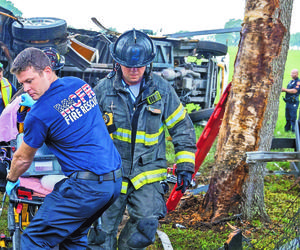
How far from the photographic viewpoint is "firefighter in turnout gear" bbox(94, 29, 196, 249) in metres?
3.45

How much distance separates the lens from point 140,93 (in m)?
3.52

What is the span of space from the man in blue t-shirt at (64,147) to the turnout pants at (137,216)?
0.51m

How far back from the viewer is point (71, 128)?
283 centimetres

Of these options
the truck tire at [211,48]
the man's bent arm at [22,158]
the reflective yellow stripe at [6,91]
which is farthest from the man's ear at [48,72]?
the truck tire at [211,48]

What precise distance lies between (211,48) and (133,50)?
32.2 ft

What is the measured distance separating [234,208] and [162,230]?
863mm

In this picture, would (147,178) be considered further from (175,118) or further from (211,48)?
(211,48)

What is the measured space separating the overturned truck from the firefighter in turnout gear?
4.67 meters

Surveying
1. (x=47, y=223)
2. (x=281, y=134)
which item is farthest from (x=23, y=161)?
(x=281, y=134)

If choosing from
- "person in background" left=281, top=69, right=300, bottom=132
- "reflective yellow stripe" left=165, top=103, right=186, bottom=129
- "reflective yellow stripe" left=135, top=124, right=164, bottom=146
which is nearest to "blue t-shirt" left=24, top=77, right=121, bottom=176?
"reflective yellow stripe" left=135, top=124, right=164, bottom=146

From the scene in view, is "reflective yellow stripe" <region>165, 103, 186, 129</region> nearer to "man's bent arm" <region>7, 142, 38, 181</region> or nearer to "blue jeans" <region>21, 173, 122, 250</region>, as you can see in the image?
"blue jeans" <region>21, 173, 122, 250</region>

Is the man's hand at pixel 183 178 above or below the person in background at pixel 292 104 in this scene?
above

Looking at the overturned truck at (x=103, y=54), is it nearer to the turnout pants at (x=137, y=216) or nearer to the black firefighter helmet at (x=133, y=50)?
the black firefighter helmet at (x=133, y=50)

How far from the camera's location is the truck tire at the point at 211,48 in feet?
41.4
